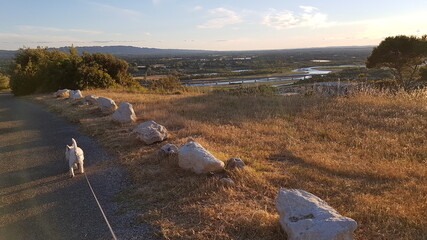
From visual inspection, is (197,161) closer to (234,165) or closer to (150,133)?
(234,165)

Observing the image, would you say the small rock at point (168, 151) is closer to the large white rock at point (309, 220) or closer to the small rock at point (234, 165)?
the small rock at point (234, 165)

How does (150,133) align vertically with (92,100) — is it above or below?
above

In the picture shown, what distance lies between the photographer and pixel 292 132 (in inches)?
302

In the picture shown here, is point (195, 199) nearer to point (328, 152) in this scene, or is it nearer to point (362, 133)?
point (328, 152)

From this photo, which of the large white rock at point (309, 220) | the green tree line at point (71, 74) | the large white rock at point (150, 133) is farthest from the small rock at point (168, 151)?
the green tree line at point (71, 74)

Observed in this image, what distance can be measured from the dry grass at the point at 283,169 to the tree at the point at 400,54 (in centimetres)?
1770

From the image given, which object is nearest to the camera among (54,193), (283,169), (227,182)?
(227,182)

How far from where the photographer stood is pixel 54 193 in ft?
15.1

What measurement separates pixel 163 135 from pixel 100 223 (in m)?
3.35

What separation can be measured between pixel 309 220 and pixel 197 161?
2.25 m

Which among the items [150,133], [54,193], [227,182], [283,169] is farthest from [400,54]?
[54,193]

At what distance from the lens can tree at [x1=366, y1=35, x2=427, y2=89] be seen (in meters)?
24.5

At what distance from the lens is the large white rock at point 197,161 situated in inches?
185

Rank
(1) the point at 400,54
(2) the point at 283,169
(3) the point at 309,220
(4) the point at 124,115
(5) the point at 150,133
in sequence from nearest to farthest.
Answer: (3) the point at 309,220, (2) the point at 283,169, (5) the point at 150,133, (4) the point at 124,115, (1) the point at 400,54
